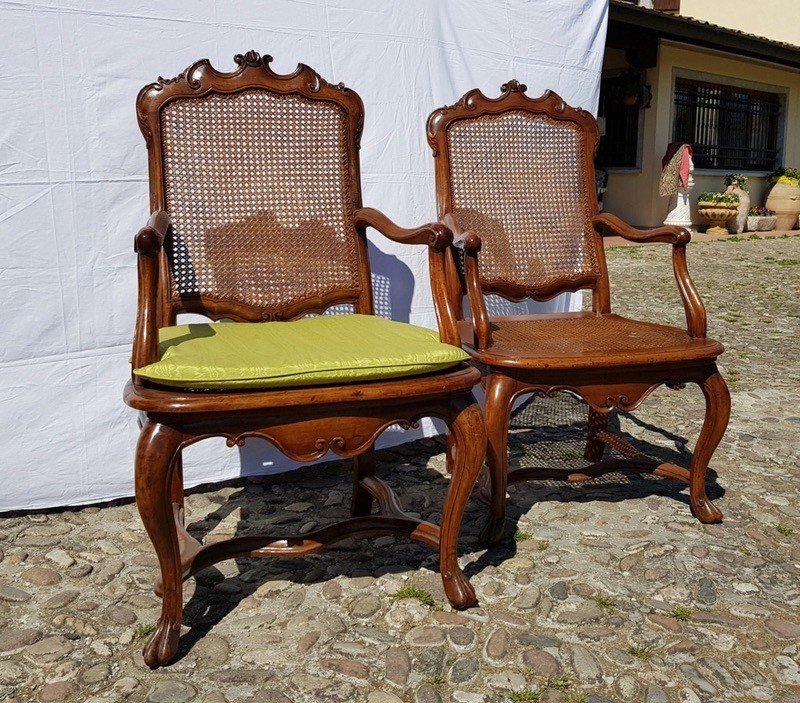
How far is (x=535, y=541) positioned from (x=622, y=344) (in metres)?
0.66

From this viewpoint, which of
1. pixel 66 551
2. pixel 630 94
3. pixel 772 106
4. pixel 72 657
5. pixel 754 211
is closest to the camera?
pixel 72 657

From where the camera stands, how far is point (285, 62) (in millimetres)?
3031

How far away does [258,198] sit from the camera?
9.00 feet

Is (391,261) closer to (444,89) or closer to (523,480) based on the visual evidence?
(444,89)

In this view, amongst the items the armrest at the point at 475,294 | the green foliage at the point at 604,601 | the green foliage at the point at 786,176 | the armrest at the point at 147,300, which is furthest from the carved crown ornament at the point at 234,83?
the green foliage at the point at 786,176

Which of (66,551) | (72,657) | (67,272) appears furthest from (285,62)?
(72,657)

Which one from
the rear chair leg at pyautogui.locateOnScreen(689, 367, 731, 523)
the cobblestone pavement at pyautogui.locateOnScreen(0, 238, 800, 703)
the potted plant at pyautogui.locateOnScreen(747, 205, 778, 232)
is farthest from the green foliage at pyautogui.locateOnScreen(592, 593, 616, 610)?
the potted plant at pyautogui.locateOnScreen(747, 205, 778, 232)

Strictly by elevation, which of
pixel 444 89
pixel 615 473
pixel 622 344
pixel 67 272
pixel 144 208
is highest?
pixel 444 89

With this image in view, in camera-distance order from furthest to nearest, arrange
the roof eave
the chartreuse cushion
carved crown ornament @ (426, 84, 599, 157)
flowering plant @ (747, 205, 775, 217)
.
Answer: flowering plant @ (747, 205, 775, 217) → the roof eave → carved crown ornament @ (426, 84, 599, 157) → the chartreuse cushion

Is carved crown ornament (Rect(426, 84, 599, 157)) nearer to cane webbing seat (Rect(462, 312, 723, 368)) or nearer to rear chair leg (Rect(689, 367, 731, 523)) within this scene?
cane webbing seat (Rect(462, 312, 723, 368))

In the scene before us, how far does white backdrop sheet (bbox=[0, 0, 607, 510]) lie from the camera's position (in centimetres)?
266

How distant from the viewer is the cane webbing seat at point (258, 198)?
104 inches

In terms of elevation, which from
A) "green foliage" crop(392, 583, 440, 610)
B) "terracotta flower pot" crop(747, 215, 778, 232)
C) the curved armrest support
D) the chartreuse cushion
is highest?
the curved armrest support

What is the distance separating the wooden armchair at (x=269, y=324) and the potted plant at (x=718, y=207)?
11.5 metres
